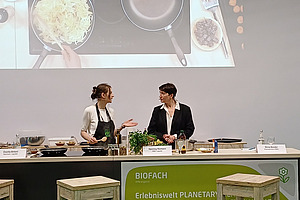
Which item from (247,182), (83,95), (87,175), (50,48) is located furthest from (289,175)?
(50,48)

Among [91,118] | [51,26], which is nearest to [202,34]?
[51,26]

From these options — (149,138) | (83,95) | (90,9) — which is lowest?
(149,138)

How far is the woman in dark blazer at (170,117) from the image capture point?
522cm

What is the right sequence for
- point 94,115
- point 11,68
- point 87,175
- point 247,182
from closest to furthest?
1. point 247,182
2. point 87,175
3. point 94,115
4. point 11,68

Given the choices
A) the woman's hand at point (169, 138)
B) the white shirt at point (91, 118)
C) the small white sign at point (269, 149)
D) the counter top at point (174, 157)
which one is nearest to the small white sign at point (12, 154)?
the counter top at point (174, 157)

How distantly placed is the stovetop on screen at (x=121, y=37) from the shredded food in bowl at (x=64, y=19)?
0.12 m

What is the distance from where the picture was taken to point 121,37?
6.36 metres

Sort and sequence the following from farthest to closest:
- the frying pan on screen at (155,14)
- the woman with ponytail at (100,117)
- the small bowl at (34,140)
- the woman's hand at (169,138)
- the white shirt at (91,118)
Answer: the frying pan on screen at (155,14) < the small bowl at (34,140) < the white shirt at (91,118) < the woman with ponytail at (100,117) < the woman's hand at (169,138)

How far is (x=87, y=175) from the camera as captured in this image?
433 centimetres

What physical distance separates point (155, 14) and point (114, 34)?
57cm

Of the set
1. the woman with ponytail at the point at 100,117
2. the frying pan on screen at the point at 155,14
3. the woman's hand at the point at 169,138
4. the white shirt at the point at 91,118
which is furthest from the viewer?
the frying pan on screen at the point at 155,14

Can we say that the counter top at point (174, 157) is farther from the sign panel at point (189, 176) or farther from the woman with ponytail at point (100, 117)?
the woman with ponytail at point (100, 117)

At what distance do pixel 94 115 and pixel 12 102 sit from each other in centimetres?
159

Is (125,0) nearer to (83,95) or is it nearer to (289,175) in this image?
(83,95)
